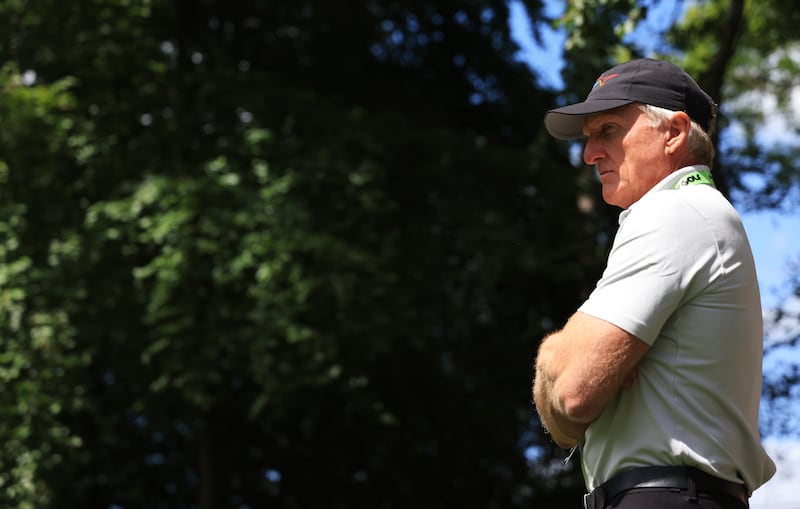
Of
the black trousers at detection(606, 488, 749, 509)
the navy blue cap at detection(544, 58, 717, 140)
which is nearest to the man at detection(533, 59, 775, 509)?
the black trousers at detection(606, 488, 749, 509)

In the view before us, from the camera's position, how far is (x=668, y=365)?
1935 mm

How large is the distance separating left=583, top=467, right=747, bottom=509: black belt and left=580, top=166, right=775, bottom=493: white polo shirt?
0.01 meters

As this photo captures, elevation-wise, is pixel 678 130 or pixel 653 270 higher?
pixel 678 130

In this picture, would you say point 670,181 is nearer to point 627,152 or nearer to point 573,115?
point 627,152

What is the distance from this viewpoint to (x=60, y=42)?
9.14 m

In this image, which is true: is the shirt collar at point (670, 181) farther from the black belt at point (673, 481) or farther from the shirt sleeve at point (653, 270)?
the black belt at point (673, 481)

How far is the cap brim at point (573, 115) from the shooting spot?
7.02ft

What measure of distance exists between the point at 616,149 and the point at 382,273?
6.38m

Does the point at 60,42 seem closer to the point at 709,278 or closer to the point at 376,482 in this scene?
the point at 376,482

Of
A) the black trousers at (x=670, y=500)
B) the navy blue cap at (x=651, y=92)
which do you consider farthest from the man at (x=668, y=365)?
the navy blue cap at (x=651, y=92)

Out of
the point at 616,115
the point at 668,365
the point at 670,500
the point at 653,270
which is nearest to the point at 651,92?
the point at 616,115

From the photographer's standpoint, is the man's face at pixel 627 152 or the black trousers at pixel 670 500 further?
the man's face at pixel 627 152

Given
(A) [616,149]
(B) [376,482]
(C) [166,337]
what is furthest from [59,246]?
(A) [616,149]

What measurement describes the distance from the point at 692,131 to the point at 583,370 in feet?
1.76
